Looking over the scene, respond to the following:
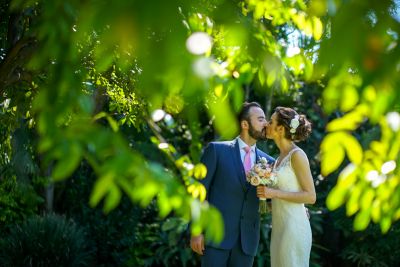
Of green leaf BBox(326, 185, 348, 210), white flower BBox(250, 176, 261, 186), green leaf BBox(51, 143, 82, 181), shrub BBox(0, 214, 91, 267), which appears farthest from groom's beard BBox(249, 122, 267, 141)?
shrub BBox(0, 214, 91, 267)

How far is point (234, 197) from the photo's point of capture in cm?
508

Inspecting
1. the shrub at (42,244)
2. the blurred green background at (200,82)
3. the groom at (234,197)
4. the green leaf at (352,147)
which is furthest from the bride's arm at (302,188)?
the shrub at (42,244)

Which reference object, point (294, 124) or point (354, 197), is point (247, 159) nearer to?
point (294, 124)

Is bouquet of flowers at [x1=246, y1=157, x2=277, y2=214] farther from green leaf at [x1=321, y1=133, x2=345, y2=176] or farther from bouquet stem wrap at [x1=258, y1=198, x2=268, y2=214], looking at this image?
green leaf at [x1=321, y1=133, x2=345, y2=176]

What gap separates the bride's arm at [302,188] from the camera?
487 cm

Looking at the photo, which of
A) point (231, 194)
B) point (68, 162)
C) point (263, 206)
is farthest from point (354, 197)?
point (263, 206)

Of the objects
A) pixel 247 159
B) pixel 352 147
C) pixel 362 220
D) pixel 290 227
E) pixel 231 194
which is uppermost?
pixel 352 147

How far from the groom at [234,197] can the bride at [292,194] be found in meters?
0.19

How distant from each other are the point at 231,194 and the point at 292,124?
28.5 inches

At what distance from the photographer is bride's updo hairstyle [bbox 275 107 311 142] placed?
4977mm

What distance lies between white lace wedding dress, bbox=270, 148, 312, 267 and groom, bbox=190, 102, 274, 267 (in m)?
0.24

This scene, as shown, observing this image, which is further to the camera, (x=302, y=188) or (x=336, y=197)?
(x=302, y=188)

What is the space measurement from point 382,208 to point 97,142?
3.20 ft

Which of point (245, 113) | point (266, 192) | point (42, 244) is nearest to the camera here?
point (266, 192)
